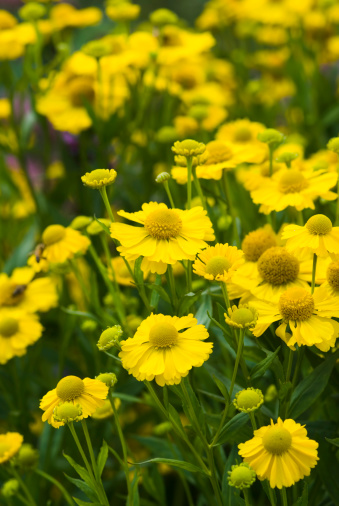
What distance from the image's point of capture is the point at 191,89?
1.51 m

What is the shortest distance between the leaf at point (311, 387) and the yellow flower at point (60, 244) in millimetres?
320

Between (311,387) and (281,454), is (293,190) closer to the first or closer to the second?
(311,387)

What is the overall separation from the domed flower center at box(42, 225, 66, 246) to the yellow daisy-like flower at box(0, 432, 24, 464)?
0.77 ft

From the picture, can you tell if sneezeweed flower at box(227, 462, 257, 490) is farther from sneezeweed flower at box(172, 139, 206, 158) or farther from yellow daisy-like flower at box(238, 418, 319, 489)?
sneezeweed flower at box(172, 139, 206, 158)

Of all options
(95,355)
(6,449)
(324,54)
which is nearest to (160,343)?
(6,449)

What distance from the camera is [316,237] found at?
2.17 ft

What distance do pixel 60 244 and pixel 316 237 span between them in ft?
1.15

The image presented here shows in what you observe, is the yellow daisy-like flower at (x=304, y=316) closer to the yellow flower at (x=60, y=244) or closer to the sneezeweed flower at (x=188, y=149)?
the sneezeweed flower at (x=188, y=149)

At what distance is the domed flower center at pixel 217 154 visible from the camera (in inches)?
35.1

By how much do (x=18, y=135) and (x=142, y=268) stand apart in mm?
779

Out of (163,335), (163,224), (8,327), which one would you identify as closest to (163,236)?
(163,224)

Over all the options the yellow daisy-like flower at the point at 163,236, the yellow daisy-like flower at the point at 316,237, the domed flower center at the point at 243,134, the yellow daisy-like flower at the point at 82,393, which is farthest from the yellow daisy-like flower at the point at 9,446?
the domed flower center at the point at 243,134

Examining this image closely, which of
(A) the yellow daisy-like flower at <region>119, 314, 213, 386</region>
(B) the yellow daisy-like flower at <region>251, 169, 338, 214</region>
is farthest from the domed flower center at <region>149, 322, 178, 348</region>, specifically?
(B) the yellow daisy-like flower at <region>251, 169, 338, 214</region>

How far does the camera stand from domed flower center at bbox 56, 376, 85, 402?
63cm
